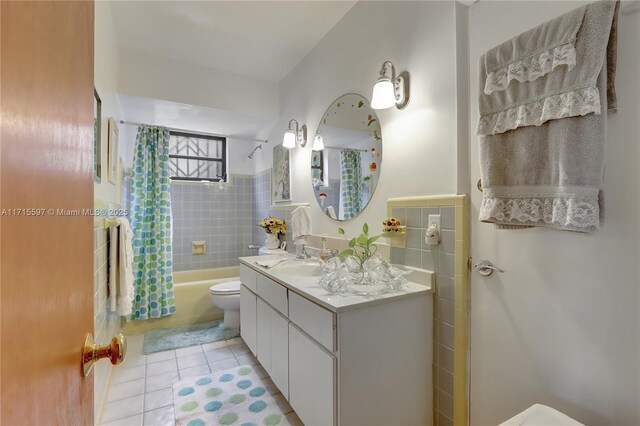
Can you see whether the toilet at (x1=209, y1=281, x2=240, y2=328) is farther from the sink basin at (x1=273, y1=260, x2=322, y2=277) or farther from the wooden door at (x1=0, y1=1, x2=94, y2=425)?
the wooden door at (x1=0, y1=1, x2=94, y2=425)

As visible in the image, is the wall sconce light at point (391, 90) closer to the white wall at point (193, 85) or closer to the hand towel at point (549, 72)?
the hand towel at point (549, 72)

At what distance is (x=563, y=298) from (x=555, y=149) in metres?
0.55

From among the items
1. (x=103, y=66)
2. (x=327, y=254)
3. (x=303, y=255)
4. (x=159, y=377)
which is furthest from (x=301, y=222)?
(x=103, y=66)

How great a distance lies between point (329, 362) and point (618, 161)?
4.21 ft

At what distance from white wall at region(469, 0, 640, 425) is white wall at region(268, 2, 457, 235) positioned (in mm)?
120

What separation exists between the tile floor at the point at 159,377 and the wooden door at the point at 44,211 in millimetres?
1490

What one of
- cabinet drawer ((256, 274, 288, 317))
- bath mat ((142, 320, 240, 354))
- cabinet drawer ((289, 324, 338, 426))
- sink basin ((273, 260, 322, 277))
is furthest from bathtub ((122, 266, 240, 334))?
cabinet drawer ((289, 324, 338, 426))

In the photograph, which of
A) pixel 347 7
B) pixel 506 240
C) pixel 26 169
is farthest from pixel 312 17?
pixel 26 169

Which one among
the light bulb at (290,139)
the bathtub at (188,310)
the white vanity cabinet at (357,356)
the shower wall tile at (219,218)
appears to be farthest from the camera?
the shower wall tile at (219,218)

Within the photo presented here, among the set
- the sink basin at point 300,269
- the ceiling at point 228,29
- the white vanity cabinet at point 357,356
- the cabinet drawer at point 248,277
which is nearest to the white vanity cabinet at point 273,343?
the white vanity cabinet at point 357,356

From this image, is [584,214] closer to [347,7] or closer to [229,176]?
[347,7]

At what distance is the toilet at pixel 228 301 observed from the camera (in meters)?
2.81

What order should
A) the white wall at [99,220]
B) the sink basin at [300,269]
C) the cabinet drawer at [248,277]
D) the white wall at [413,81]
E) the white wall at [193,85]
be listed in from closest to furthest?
the white wall at [413,81]
the white wall at [99,220]
the sink basin at [300,269]
the cabinet drawer at [248,277]
the white wall at [193,85]

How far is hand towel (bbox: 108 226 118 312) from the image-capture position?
1854 mm
